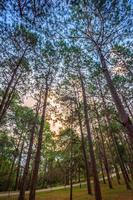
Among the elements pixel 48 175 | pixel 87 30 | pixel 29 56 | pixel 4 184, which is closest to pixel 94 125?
pixel 29 56

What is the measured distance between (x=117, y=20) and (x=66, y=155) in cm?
2364

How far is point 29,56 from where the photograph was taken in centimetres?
1475

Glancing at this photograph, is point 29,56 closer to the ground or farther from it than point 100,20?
farther from it

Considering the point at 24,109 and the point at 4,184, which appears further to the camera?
the point at 4,184

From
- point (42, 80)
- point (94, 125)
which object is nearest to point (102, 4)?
point (42, 80)

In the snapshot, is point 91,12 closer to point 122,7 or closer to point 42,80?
point 122,7

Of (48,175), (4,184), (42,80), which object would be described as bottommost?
(4,184)

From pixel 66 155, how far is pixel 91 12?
23.5m

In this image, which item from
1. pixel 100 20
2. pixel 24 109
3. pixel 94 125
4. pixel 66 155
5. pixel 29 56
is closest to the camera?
pixel 100 20

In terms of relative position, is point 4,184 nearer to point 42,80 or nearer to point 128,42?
point 42,80

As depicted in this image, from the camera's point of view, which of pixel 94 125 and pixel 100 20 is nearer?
pixel 100 20

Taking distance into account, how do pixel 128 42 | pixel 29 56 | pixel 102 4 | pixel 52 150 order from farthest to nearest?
1. pixel 52 150
2. pixel 29 56
3. pixel 128 42
4. pixel 102 4

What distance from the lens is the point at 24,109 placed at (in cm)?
2180

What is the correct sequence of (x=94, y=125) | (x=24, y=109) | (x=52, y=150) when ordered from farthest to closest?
1. (x=52, y=150)
2. (x=94, y=125)
3. (x=24, y=109)
